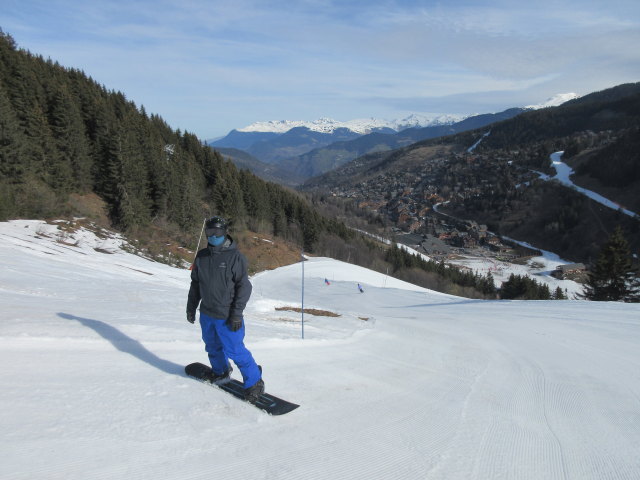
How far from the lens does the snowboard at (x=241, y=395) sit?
4148 mm

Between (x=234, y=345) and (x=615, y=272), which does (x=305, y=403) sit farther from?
(x=615, y=272)

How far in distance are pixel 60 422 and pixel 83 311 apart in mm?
4444

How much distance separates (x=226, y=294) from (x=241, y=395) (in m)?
1.22

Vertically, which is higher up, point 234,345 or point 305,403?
point 234,345

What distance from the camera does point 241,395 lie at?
4.33 meters

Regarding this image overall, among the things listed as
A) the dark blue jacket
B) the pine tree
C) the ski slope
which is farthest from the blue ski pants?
the pine tree

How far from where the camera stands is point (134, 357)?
5.15m

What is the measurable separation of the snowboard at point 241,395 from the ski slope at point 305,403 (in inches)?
4.1

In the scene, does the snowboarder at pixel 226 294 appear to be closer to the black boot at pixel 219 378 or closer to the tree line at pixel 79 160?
the black boot at pixel 219 378

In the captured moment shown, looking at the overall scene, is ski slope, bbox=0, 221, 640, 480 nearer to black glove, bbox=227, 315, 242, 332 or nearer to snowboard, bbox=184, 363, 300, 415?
snowboard, bbox=184, 363, 300, 415

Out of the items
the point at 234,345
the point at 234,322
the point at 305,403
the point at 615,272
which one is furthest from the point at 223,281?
the point at 615,272

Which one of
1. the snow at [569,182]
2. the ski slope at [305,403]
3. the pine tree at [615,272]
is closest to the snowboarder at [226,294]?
the ski slope at [305,403]

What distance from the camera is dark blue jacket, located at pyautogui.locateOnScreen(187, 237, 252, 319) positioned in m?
4.31

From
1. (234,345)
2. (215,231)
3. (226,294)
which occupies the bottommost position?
(234,345)
